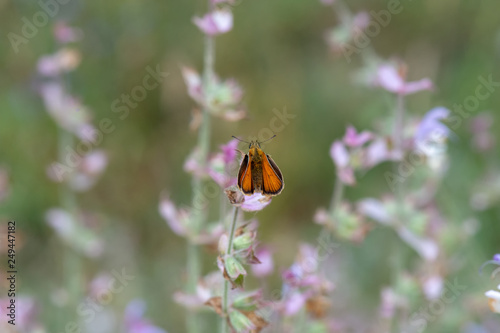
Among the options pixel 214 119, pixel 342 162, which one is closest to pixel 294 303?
pixel 342 162

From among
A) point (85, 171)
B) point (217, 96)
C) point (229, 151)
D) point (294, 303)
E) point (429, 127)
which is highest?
point (85, 171)

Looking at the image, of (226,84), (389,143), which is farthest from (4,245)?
(389,143)

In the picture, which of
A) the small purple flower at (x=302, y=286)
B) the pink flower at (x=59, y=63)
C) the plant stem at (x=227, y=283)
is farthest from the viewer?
the pink flower at (x=59, y=63)

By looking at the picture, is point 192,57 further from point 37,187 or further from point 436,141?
point 436,141

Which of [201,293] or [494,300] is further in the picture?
[201,293]

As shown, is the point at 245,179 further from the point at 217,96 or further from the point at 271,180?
the point at 217,96

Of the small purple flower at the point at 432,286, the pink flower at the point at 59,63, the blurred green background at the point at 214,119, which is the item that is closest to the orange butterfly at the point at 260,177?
the small purple flower at the point at 432,286

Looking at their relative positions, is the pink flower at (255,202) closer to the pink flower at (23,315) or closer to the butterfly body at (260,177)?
the butterfly body at (260,177)

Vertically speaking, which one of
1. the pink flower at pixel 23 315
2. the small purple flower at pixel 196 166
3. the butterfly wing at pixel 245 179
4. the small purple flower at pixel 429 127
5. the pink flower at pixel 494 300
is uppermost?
the small purple flower at pixel 429 127

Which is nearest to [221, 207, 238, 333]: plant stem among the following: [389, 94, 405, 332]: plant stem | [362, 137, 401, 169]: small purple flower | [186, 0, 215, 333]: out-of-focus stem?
[186, 0, 215, 333]: out-of-focus stem
